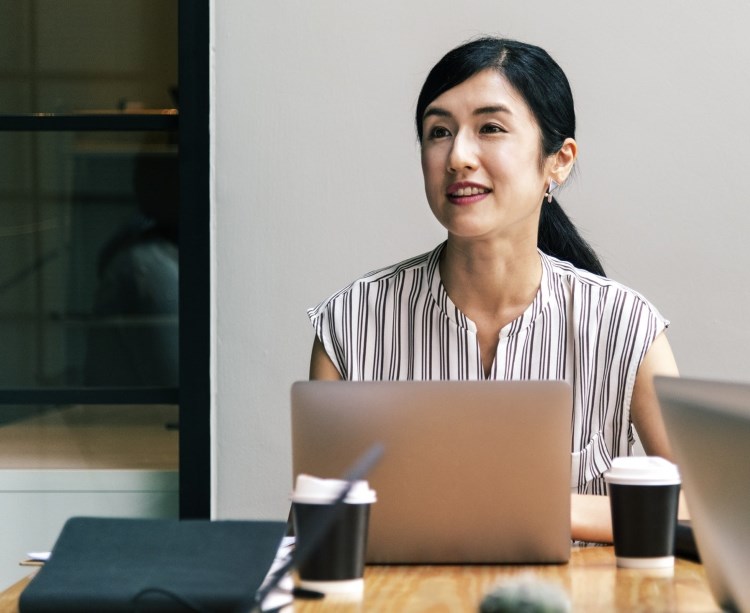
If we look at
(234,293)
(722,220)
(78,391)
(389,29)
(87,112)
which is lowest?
(78,391)

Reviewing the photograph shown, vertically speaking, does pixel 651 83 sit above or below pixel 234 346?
above

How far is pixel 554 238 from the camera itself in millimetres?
1989

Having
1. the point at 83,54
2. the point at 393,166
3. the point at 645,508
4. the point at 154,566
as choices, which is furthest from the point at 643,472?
the point at 83,54

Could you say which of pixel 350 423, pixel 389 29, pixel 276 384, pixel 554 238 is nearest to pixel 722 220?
pixel 554 238

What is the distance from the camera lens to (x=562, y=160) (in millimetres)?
1866

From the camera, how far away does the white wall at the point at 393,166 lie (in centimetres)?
230

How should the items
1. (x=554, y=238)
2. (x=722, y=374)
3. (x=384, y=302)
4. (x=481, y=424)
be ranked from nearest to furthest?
(x=481, y=424) → (x=384, y=302) → (x=554, y=238) → (x=722, y=374)

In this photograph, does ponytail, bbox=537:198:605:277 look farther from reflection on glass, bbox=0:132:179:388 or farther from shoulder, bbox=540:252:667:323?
reflection on glass, bbox=0:132:179:388

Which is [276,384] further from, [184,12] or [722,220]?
[722,220]

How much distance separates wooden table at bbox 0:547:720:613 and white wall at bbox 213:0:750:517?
4.02 feet

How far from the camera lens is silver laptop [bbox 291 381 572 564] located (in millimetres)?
1114

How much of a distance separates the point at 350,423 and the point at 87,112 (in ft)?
5.19

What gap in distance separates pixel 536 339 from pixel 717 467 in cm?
90

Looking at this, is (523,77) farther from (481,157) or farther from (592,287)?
(592,287)
